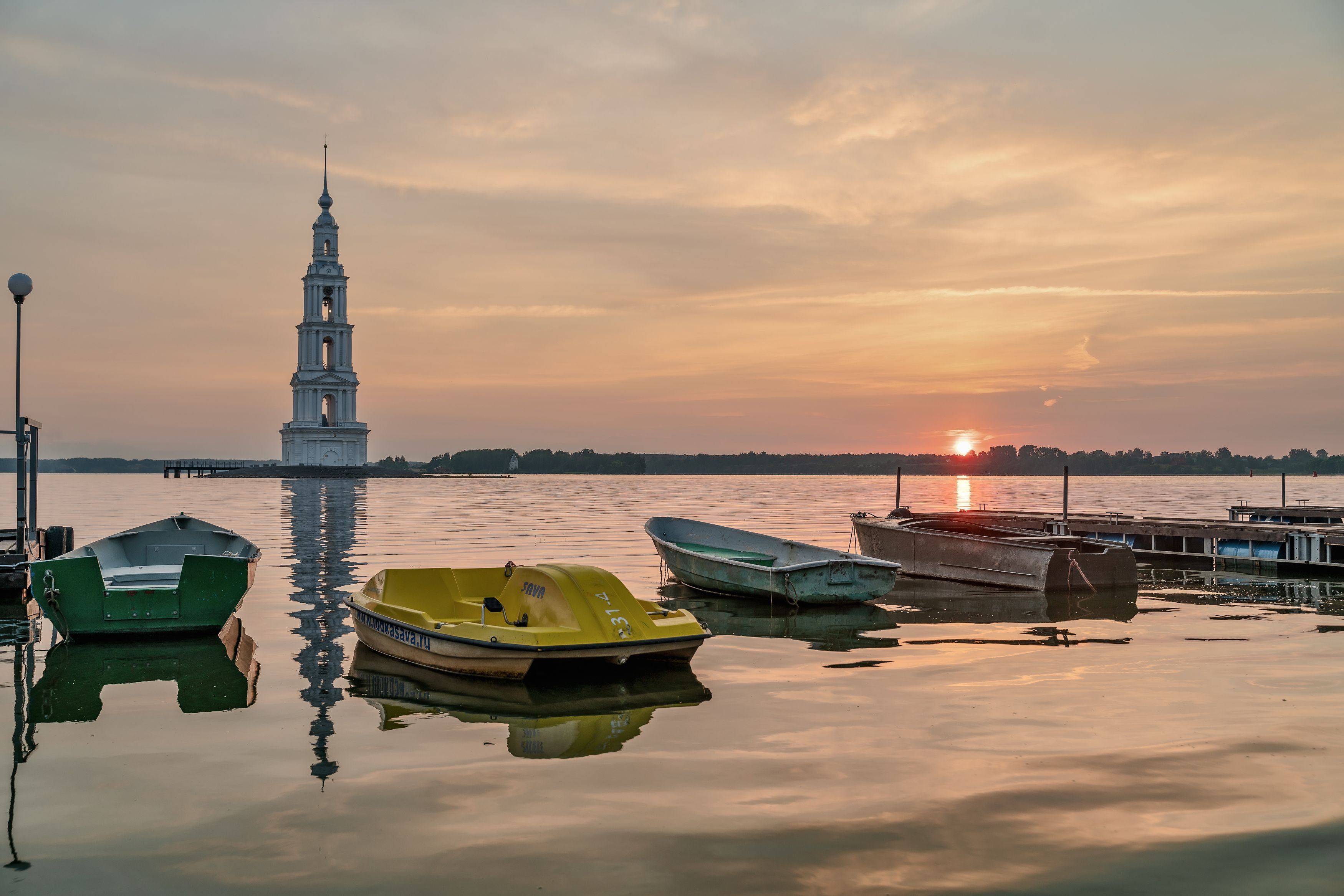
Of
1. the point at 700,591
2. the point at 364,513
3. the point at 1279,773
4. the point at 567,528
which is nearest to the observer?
the point at 1279,773

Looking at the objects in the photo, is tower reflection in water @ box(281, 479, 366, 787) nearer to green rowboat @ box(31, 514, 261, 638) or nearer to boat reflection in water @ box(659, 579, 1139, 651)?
green rowboat @ box(31, 514, 261, 638)

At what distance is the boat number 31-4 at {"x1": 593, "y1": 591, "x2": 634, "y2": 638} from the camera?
12.9 meters

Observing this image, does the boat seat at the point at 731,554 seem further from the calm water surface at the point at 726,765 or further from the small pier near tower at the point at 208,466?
the small pier near tower at the point at 208,466

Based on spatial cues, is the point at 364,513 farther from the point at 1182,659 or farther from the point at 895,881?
the point at 895,881

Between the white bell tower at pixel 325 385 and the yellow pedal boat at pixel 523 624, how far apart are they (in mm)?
150800

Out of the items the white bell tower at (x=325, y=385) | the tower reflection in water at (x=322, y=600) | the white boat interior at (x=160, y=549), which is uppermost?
the white bell tower at (x=325, y=385)

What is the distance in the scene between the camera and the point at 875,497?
111250 mm

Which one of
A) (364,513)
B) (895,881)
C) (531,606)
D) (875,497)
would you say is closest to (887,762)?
(895,881)

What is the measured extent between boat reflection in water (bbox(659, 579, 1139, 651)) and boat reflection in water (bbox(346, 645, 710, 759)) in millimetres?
4009

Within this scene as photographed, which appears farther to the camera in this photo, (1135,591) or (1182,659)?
(1135,591)

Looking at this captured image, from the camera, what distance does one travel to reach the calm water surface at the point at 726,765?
Answer: 6918mm

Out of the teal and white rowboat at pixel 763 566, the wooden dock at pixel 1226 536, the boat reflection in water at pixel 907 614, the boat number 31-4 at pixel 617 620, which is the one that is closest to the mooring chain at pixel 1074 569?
the boat reflection in water at pixel 907 614

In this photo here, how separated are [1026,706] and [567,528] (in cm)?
3595

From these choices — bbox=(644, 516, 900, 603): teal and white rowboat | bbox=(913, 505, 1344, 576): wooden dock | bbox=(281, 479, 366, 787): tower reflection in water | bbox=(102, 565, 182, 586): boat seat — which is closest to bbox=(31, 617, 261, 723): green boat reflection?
bbox=(281, 479, 366, 787): tower reflection in water
